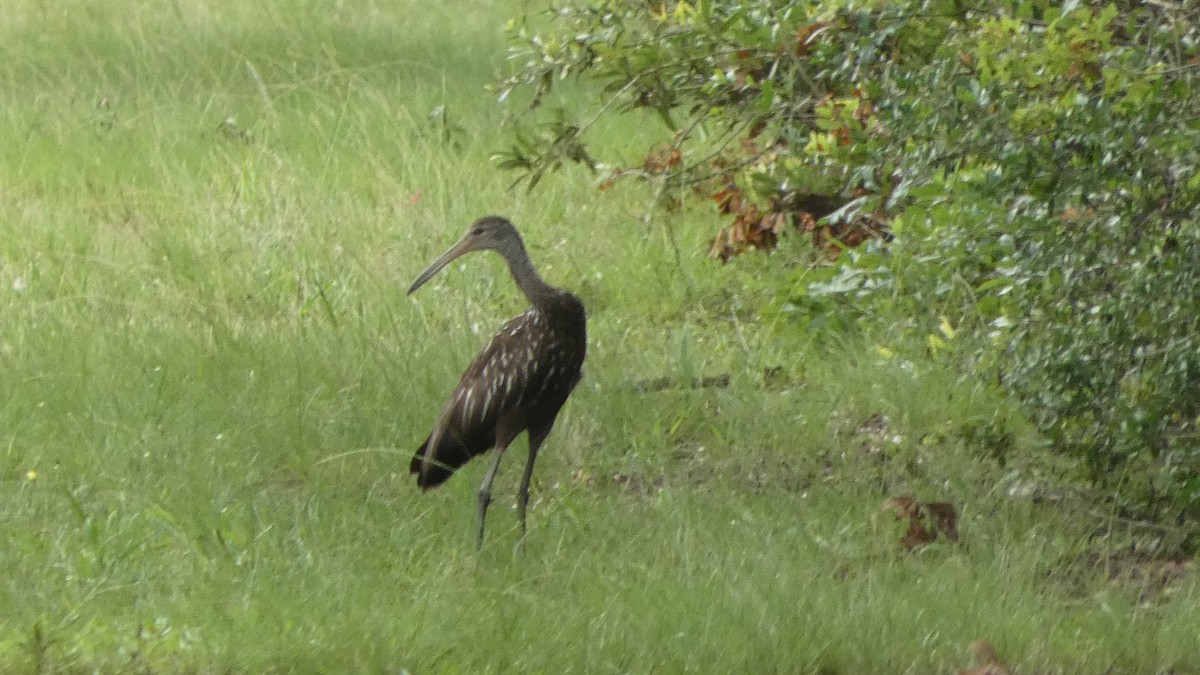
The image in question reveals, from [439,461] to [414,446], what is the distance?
555 millimetres

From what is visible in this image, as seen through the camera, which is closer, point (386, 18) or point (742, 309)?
point (742, 309)

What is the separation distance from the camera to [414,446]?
6.84 meters

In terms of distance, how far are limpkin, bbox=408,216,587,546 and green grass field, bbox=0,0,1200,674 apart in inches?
6.7

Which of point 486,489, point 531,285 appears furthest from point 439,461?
point 531,285

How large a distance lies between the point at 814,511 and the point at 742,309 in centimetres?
225

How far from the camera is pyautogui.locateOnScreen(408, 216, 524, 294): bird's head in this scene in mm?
6781

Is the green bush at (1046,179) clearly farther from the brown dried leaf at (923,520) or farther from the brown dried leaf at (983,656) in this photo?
the brown dried leaf at (983,656)

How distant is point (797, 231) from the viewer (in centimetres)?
870

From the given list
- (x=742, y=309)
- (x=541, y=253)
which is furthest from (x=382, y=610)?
(x=541, y=253)

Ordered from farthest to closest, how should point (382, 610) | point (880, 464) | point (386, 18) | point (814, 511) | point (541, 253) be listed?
point (386, 18) → point (541, 253) → point (880, 464) → point (814, 511) → point (382, 610)

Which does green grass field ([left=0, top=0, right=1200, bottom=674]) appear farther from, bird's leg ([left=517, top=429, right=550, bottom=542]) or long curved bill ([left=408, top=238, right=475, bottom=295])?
long curved bill ([left=408, top=238, right=475, bottom=295])

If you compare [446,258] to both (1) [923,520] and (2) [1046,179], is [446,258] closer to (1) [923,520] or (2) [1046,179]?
(1) [923,520]

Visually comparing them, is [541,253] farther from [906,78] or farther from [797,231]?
[906,78]

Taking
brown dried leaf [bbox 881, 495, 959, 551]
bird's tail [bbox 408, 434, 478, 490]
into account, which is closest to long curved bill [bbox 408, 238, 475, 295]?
bird's tail [bbox 408, 434, 478, 490]
